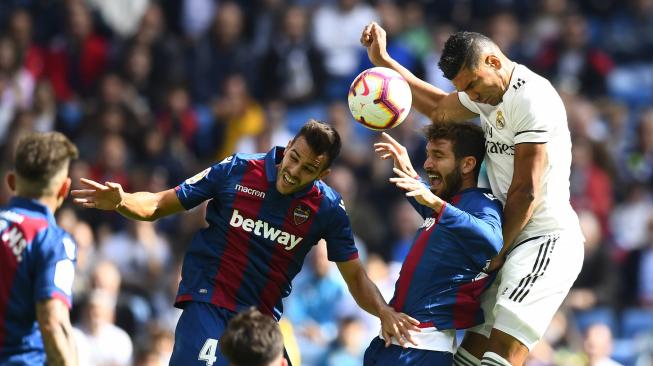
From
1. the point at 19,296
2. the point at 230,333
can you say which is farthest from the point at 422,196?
the point at 19,296

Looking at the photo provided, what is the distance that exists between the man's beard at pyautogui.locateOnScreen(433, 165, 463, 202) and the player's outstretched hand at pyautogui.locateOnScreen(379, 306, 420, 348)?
960mm

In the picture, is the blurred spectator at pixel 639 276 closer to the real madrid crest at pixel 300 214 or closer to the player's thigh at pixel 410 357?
the player's thigh at pixel 410 357

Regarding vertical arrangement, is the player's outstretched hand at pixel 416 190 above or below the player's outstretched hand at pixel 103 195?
above

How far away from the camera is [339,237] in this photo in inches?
308

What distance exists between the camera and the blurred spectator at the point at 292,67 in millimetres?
16562

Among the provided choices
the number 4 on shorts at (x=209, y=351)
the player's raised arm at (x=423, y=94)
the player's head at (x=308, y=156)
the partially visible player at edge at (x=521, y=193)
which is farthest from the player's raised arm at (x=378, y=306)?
the player's raised arm at (x=423, y=94)

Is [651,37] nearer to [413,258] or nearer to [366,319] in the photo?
[366,319]

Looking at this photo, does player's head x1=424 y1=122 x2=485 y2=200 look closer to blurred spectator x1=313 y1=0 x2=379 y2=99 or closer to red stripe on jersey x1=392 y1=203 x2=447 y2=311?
red stripe on jersey x1=392 y1=203 x2=447 y2=311

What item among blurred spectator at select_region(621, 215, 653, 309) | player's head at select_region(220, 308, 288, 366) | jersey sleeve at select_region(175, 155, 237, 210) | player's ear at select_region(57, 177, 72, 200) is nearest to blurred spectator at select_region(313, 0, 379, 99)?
blurred spectator at select_region(621, 215, 653, 309)

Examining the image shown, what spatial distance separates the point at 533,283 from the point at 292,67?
31.5 feet

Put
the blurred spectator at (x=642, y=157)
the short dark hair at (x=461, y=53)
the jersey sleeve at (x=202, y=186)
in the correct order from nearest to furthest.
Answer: the short dark hair at (x=461, y=53) → the jersey sleeve at (x=202, y=186) → the blurred spectator at (x=642, y=157)

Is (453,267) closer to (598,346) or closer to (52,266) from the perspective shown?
(52,266)

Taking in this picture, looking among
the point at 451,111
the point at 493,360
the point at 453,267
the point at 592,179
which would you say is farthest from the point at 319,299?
the point at 493,360

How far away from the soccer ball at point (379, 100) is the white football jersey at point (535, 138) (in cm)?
60
